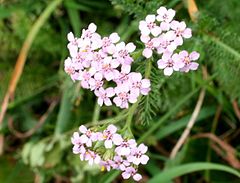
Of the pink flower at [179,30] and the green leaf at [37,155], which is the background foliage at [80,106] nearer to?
the green leaf at [37,155]

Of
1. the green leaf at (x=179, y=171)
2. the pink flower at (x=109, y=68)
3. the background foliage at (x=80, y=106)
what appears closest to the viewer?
the pink flower at (x=109, y=68)

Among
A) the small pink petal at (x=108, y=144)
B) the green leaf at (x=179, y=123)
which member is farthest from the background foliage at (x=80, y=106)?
the small pink petal at (x=108, y=144)

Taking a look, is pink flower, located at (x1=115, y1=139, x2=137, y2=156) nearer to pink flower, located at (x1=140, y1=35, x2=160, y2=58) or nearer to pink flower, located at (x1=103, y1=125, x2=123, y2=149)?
pink flower, located at (x1=103, y1=125, x2=123, y2=149)

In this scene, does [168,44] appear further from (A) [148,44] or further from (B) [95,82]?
(B) [95,82]

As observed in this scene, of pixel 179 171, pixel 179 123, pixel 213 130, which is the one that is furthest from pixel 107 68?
pixel 213 130

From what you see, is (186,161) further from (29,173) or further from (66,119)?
(29,173)

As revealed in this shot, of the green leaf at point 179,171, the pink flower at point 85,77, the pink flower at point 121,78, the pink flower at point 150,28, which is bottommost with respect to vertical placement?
the green leaf at point 179,171

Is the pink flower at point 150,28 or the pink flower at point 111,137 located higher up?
the pink flower at point 150,28
